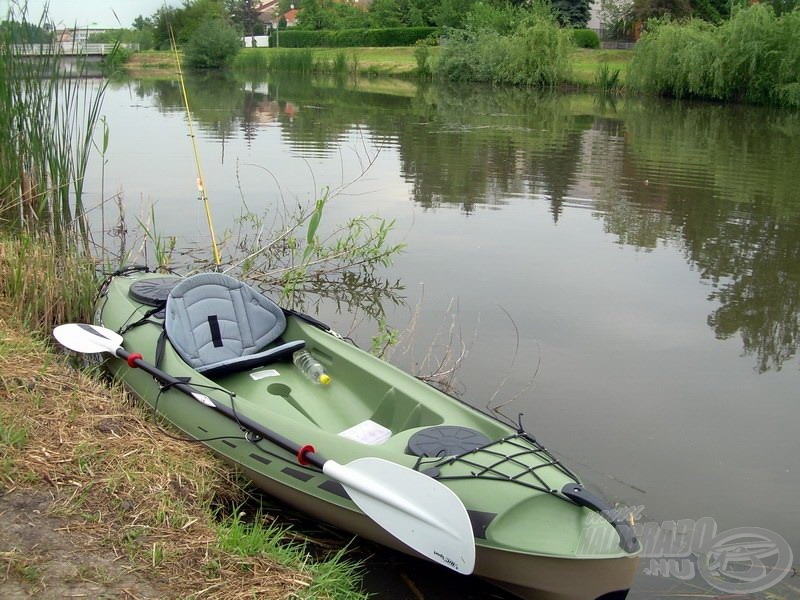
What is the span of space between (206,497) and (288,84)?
29.3m

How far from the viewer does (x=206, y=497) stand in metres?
3.65

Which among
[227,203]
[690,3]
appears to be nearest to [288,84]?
[690,3]

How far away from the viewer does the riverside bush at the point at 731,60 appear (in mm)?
23516

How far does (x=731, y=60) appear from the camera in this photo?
24.3 meters

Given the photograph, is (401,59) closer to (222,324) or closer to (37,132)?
(37,132)

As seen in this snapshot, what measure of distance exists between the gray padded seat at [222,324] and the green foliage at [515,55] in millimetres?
26694

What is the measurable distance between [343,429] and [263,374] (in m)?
0.71

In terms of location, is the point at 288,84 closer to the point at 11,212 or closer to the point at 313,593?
the point at 11,212

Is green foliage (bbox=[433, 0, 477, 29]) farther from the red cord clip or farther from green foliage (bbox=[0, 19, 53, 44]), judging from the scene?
the red cord clip

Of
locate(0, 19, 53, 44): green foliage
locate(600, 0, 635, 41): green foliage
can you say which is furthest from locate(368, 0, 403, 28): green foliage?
locate(0, 19, 53, 44): green foliage

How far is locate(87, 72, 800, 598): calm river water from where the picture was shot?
190 inches

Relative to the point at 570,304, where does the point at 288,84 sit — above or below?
above
